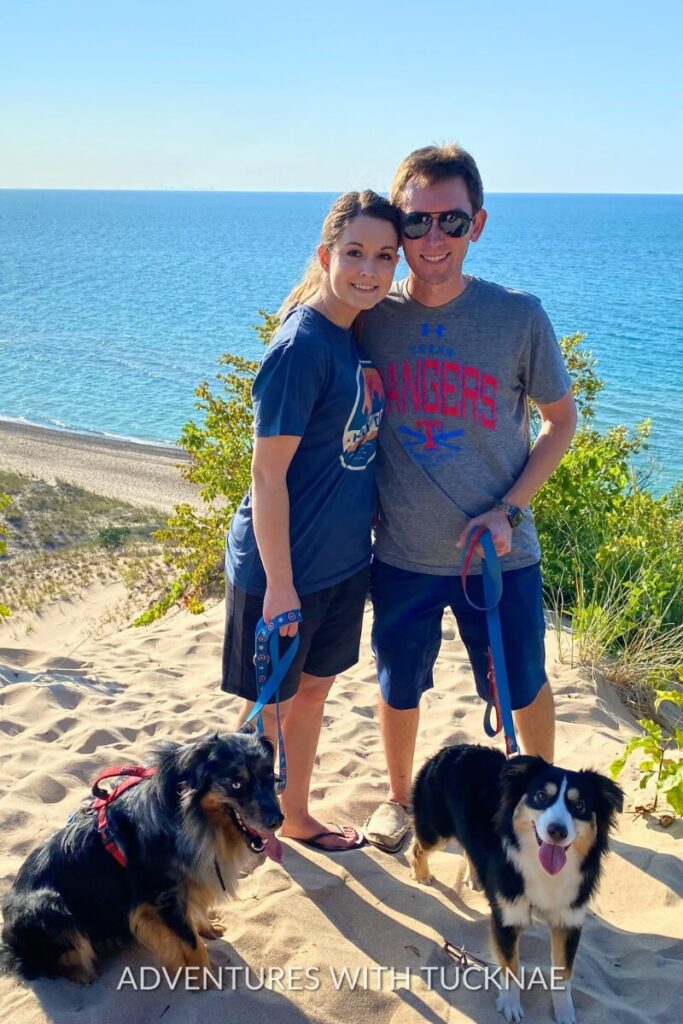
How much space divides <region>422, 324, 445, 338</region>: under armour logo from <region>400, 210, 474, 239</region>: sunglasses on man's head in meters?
0.33

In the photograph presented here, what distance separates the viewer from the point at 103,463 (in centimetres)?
1950

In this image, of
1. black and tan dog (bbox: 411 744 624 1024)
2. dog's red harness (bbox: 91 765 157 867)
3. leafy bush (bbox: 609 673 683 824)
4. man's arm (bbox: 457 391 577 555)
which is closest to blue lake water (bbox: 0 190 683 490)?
leafy bush (bbox: 609 673 683 824)

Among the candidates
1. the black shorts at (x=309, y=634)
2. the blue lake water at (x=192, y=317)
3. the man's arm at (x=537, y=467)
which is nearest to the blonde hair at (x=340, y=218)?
the man's arm at (x=537, y=467)

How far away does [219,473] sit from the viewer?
8266mm

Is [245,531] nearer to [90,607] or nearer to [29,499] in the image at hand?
[90,607]

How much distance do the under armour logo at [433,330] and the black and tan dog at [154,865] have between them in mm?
1618

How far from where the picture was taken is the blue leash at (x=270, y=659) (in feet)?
10.1

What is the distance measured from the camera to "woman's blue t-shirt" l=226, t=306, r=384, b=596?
9.52 feet

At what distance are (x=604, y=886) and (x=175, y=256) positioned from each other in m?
93.7

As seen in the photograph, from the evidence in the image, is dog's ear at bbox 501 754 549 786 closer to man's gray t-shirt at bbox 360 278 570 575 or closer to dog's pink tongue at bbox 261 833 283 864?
dog's pink tongue at bbox 261 833 283 864

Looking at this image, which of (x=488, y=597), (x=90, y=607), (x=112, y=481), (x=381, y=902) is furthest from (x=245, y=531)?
(x=112, y=481)

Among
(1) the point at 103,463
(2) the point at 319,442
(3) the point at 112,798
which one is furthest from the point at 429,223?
(1) the point at 103,463

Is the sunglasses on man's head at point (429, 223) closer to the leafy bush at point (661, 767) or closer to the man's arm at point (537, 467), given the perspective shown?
the man's arm at point (537, 467)

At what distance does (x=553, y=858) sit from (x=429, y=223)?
222cm
